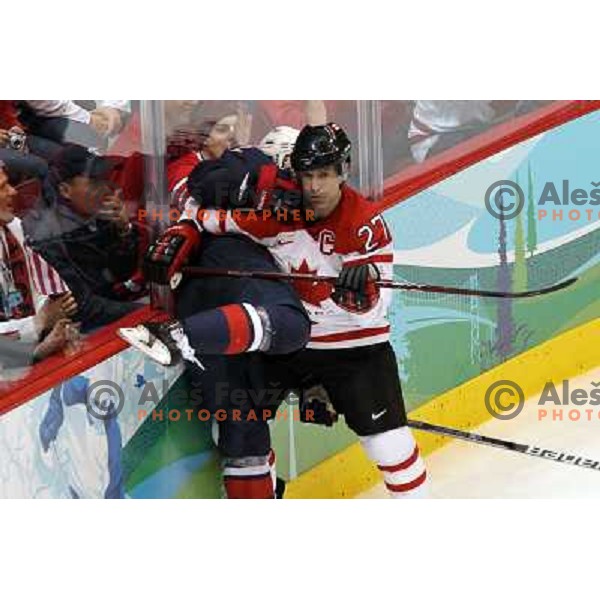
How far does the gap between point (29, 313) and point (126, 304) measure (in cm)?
23

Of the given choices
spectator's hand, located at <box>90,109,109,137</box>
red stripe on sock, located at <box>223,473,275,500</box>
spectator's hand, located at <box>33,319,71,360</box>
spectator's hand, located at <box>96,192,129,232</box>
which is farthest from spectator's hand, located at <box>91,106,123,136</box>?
red stripe on sock, located at <box>223,473,275,500</box>

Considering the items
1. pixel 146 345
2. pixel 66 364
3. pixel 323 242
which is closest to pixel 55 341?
pixel 66 364

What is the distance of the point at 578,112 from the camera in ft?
10.7

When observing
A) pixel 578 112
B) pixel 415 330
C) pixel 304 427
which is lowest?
pixel 304 427

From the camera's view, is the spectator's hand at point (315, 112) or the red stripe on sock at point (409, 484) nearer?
the spectator's hand at point (315, 112)

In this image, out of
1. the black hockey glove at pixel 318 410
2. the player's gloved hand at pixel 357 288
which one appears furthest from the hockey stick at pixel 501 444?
the player's gloved hand at pixel 357 288

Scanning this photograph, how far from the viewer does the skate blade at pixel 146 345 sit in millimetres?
3166

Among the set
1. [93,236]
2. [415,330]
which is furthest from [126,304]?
[415,330]

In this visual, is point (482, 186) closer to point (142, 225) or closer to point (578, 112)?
point (578, 112)

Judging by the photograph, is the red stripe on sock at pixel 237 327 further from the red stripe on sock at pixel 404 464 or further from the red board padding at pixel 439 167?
the red stripe on sock at pixel 404 464

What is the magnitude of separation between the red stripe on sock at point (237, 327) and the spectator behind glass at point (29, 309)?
15.3 inches

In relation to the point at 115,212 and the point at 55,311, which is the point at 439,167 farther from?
the point at 55,311

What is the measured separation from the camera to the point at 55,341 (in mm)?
3279

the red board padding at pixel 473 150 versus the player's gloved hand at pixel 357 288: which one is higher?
the red board padding at pixel 473 150
